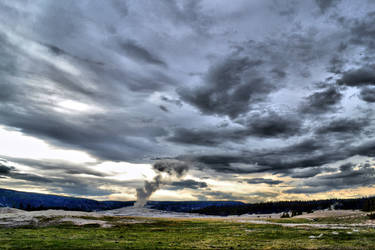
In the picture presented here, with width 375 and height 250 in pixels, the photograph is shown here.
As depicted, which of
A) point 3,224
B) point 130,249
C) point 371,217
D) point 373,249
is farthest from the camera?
point 371,217

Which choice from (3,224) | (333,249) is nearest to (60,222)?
(3,224)

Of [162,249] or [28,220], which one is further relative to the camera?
[28,220]

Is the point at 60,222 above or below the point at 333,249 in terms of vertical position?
below

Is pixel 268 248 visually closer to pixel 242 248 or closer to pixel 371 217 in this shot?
pixel 242 248

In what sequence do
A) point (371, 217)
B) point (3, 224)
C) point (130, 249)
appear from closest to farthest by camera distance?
1. point (130, 249)
2. point (3, 224)
3. point (371, 217)

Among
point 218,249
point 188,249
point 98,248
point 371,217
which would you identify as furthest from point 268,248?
point 371,217

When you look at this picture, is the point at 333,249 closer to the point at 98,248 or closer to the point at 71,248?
the point at 98,248

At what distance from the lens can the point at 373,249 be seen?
28.9m

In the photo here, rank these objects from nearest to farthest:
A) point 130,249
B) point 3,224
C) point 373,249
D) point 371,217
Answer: point 373,249, point 130,249, point 3,224, point 371,217

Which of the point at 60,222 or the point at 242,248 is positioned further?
the point at 60,222

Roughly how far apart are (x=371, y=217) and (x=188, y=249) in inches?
2961

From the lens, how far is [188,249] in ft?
102

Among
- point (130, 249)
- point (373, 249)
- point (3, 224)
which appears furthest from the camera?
point (3, 224)

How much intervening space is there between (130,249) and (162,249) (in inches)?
152
